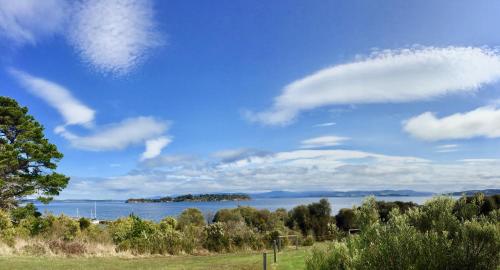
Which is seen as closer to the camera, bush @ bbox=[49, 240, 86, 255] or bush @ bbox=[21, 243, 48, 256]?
bush @ bbox=[21, 243, 48, 256]

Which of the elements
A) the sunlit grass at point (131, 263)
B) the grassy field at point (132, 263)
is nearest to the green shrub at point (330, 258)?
the sunlit grass at point (131, 263)

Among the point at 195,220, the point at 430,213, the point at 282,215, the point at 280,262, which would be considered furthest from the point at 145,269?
the point at 282,215

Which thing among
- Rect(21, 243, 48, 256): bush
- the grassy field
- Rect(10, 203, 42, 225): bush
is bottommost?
the grassy field

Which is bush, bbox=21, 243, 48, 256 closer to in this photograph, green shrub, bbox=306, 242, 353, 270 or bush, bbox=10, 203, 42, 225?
bush, bbox=10, 203, 42, 225

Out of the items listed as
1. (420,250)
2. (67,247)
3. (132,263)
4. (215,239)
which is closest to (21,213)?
(67,247)

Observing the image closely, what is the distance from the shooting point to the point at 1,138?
33.2 m

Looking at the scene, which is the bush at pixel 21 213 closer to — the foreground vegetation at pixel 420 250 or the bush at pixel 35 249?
the bush at pixel 35 249

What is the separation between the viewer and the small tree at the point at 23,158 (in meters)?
33.0

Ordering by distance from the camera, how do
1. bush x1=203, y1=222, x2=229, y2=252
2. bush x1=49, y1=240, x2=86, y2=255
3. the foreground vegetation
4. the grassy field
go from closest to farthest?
the foreground vegetation
the grassy field
bush x1=49, y1=240, x2=86, y2=255
bush x1=203, y1=222, x2=229, y2=252

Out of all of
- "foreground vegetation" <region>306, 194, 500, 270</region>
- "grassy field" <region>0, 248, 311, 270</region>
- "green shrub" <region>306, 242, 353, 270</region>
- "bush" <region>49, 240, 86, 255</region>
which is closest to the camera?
"foreground vegetation" <region>306, 194, 500, 270</region>

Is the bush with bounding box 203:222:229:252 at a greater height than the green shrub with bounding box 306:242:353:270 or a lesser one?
lesser

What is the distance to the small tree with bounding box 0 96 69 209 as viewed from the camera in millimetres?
33031

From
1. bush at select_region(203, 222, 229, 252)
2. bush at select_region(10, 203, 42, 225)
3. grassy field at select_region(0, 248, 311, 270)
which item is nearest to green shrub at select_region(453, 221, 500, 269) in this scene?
grassy field at select_region(0, 248, 311, 270)

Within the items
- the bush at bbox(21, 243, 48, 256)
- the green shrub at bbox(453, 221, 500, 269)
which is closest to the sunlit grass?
the bush at bbox(21, 243, 48, 256)
